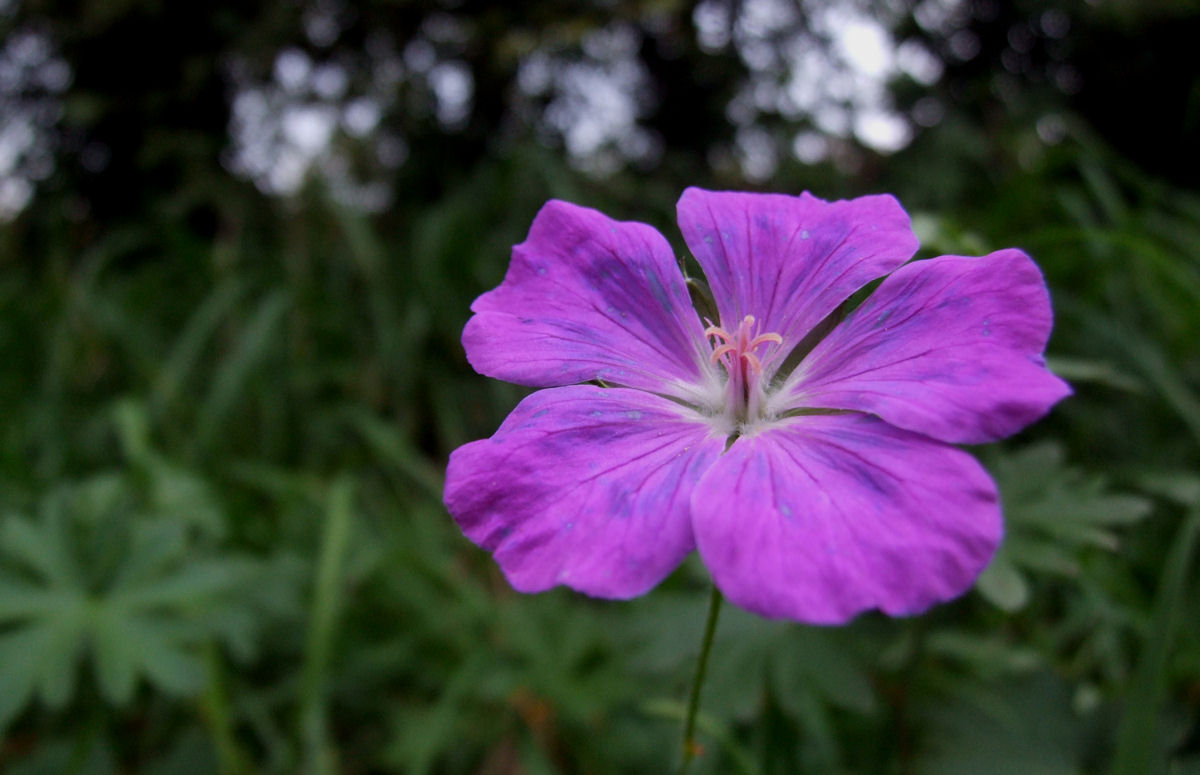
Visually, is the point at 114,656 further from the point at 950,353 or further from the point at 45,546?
the point at 950,353

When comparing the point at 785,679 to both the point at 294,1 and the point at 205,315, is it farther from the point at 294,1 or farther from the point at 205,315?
the point at 294,1

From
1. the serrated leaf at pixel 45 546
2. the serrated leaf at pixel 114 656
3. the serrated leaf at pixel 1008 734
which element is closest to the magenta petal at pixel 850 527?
the serrated leaf at pixel 1008 734

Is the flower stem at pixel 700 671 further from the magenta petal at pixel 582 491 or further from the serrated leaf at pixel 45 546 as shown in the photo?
the serrated leaf at pixel 45 546

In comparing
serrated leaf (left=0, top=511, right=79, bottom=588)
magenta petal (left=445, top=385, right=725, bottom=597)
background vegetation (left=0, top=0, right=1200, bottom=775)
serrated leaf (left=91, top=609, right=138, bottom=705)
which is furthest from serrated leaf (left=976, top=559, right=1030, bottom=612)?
serrated leaf (left=0, top=511, right=79, bottom=588)

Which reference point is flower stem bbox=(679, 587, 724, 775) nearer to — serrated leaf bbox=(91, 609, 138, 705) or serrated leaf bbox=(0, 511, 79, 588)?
serrated leaf bbox=(91, 609, 138, 705)

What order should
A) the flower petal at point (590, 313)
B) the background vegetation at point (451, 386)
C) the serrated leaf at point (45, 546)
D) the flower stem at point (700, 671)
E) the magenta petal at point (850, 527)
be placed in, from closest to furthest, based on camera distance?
the magenta petal at point (850, 527) → the flower stem at point (700, 671) → the flower petal at point (590, 313) → the background vegetation at point (451, 386) → the serrated leaf at point (45, 546)

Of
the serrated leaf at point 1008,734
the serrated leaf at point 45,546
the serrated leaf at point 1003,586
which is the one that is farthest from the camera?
the serrated leaf at point 45,546

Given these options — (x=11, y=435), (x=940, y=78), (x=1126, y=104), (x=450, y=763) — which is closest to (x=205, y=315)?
(x=11, y=435)
